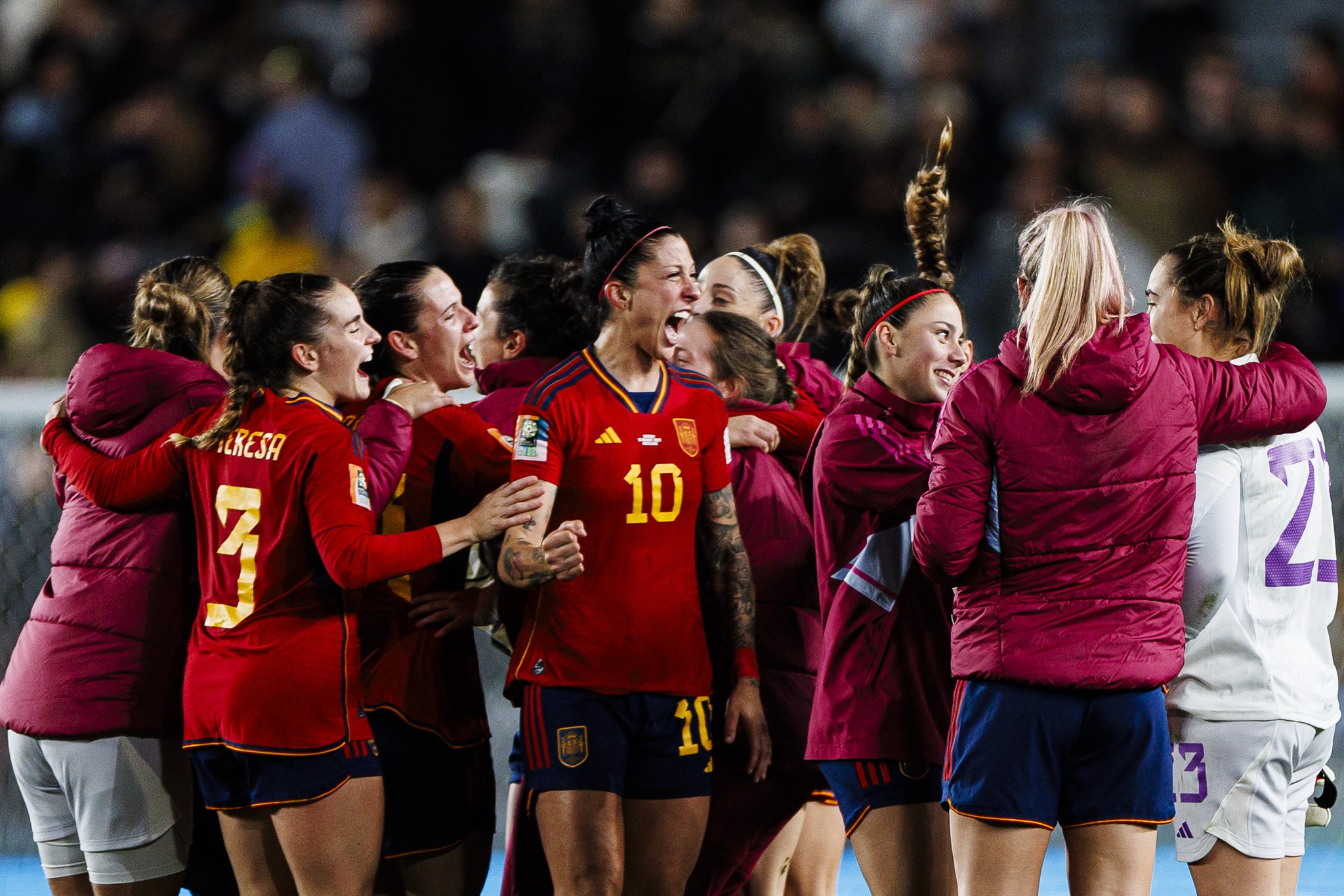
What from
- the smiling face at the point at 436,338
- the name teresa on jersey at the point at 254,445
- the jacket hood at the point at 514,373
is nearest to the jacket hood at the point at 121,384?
the name teresa on jersey at the point at 254,445

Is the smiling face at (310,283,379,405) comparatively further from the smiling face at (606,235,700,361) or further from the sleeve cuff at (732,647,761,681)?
the sleeve cuff at (732,647,761,681)

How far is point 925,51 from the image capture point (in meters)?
9.62

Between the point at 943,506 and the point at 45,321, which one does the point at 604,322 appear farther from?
the point at 45,321

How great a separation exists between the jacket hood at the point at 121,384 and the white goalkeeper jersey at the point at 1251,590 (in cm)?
234

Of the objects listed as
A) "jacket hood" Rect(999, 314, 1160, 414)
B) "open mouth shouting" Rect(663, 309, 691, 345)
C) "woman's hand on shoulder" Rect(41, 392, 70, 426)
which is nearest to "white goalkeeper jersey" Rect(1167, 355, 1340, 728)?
"jacket hood" Rect(999, 314, 1160, 414)

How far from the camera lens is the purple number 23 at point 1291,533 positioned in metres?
3.31

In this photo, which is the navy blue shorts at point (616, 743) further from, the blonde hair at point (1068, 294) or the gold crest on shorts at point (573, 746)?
the blonde hair at point (1068, 294)

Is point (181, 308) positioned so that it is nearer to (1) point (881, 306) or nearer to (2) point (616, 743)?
(2) point (616, 743)

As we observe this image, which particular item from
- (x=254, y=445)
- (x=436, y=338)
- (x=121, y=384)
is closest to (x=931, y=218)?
(x=436, y=338)

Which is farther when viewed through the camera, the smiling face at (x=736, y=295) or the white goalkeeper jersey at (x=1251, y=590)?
the smiling face at (x=736, y=295)

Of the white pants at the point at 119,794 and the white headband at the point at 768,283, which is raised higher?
the white headband at the point at 768,283

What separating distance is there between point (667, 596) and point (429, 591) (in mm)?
617

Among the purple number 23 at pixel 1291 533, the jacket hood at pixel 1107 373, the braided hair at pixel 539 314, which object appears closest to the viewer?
the jacket hood at pixel 1107 373

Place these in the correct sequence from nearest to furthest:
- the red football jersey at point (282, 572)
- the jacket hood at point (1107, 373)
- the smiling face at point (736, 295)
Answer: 1. the jacket hood at point (1107, 373)
2. the red football jersey at point (282, 572)
3. the smiling face at point (736, 295)
